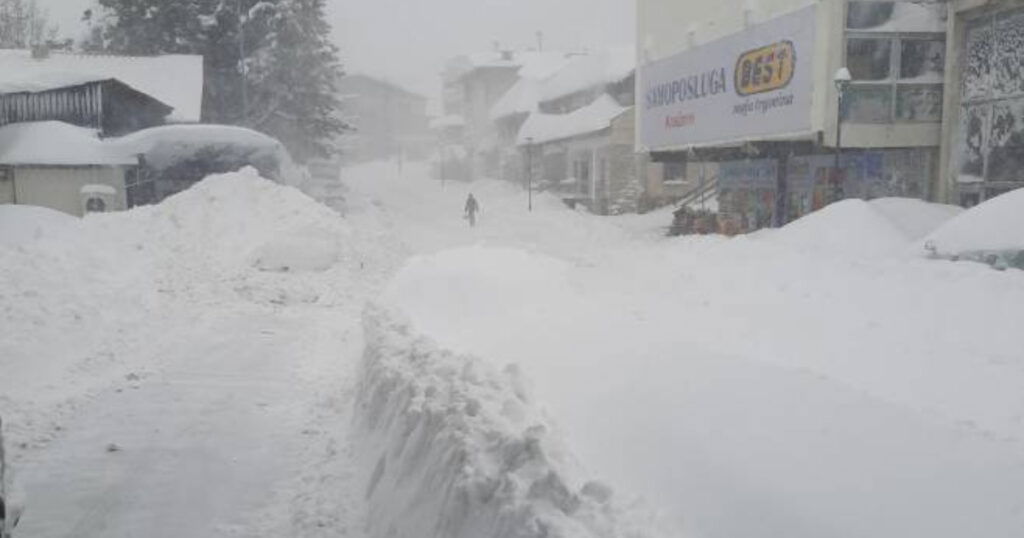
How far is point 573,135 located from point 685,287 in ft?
80.6

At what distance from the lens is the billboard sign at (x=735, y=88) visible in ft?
63.5

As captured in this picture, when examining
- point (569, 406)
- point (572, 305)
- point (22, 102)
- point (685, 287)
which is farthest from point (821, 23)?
point (22, 102)

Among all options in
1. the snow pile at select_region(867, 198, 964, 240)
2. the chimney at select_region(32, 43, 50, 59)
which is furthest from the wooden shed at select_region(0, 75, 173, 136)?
the snow pile at select_region(867, 198, 964, 240)

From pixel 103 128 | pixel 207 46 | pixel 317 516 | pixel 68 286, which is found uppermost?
pixel 207 46

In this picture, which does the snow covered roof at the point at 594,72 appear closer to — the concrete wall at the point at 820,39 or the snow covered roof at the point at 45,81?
the concrete wall at the point at 820,39

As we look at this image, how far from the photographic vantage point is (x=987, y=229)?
11461mm

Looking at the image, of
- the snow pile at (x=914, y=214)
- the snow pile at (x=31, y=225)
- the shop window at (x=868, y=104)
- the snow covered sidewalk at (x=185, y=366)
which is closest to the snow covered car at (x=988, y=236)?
the snow pile at (x=914, y=214)

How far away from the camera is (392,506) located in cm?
512

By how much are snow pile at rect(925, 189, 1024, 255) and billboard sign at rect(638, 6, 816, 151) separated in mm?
7377

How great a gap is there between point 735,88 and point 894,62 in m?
4.64

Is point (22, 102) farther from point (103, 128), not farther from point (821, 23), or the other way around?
point (821, 23)

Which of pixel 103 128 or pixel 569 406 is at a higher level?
pixel 103 128

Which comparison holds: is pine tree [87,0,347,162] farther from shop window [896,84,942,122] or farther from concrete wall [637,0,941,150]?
shop window [896,84,942,122]

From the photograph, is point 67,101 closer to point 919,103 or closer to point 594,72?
point 594,72
